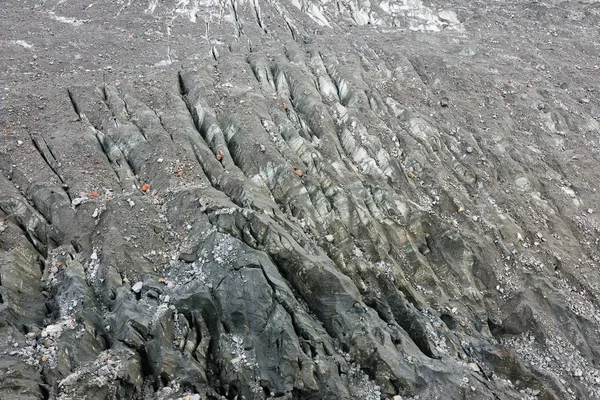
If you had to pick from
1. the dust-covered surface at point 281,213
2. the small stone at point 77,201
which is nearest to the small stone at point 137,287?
the dust-covered surface at point 281,213

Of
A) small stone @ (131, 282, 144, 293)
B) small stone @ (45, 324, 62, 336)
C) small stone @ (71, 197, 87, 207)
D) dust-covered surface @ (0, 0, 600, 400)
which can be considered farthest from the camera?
small stone @ (71, 197, 87, 207)

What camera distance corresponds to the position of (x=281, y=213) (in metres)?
14.8

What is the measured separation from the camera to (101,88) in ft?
62.2

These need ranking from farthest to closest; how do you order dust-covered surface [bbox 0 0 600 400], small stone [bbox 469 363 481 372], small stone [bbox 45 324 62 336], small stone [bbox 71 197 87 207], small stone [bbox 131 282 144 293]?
small stone [bbox 71 197 87 207], small stone [bbox 469 363 481 372], small stone [bbox 131 282 144 293], dust-covered surface [bbox 0 0 600 400], small stone [bbox 45 324 62 336]

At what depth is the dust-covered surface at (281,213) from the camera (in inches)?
440

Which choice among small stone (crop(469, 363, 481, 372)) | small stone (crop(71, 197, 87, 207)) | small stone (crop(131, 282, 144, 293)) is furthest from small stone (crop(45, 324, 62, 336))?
small stone (crop(469, 363, 481, 372))

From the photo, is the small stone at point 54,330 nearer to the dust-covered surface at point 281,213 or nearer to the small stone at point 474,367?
the dust-covered surface at point 281,213

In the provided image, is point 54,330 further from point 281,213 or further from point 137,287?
point 281,213

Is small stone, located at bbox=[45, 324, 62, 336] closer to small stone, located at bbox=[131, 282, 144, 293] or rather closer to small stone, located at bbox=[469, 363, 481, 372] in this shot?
small stone, located at bbox=[131, 282, 144, 293]

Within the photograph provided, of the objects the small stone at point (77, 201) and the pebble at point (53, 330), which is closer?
the pebble at point (53, 330)

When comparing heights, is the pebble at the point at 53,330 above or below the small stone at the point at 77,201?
below

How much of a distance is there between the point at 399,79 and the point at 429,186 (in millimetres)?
8566

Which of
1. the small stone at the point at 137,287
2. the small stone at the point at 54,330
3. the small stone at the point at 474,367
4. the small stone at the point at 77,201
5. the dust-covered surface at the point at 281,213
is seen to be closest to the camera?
the small stone at the point at 54,330

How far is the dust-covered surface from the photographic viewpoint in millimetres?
11180
